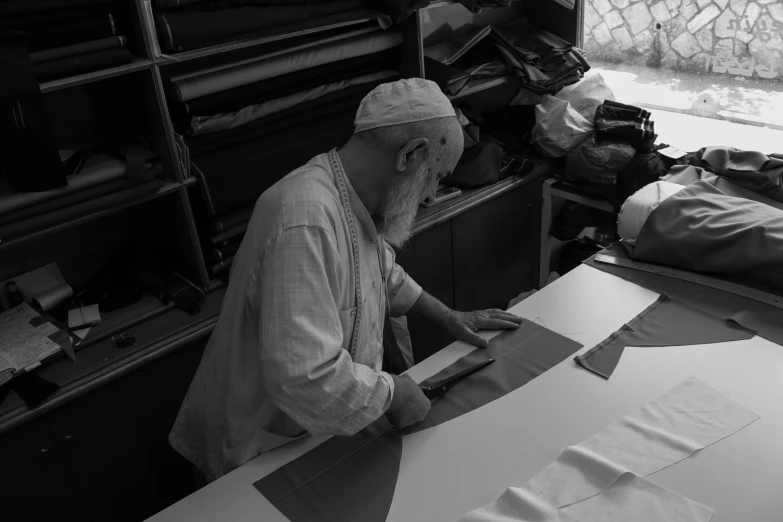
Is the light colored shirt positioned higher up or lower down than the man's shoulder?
lower down

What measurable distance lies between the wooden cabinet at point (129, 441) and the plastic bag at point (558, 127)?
1.68 meters

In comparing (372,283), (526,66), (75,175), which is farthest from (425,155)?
(526,66)

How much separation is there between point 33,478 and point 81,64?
1.11 metres

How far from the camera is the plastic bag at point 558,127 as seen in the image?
275cm

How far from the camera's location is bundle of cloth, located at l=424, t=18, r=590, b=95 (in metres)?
2.76

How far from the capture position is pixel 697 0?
2.51 metres

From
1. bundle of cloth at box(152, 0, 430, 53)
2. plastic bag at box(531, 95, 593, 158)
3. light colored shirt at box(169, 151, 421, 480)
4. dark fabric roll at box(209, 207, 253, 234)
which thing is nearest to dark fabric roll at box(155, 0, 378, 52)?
bundle of cloth at box(152, 0, 430, 53)

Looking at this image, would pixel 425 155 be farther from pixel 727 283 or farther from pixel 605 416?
pixel 727 283

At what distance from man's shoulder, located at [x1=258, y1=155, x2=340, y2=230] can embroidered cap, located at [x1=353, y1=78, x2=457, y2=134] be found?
14cm

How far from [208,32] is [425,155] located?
90cm

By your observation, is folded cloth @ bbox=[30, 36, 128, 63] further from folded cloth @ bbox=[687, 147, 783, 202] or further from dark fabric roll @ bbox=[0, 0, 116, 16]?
folded cloth @ bbox=[687, 147, 783, 202]

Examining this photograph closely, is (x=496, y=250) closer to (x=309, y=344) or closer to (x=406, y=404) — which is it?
(x=406, y=404)

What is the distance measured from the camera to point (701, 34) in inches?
101

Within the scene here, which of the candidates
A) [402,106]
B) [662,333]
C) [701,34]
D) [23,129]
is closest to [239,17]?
[23,129]
